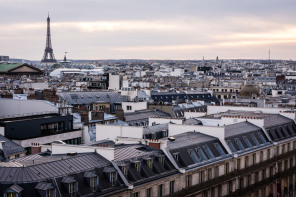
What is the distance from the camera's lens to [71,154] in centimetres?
3875

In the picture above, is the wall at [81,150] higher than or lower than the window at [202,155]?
higher

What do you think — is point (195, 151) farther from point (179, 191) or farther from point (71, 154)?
point (71, 154)

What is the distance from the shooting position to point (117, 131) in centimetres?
5028

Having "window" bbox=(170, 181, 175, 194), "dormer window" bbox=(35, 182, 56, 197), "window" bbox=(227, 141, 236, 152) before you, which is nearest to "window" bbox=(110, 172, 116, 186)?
"dormer window" bbox=(35, 182, 56, 197)

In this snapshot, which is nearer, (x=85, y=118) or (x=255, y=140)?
(x=255, y=140)

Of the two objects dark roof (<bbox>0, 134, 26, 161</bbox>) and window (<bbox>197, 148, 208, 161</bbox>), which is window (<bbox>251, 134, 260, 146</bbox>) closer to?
window (<bbox>197, 148, 208, 161</bbox>)

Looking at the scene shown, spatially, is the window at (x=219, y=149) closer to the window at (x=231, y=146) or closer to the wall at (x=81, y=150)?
the window at (x=231, y=146)

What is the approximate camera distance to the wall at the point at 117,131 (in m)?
49.9

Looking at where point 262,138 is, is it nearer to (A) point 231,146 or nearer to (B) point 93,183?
(A) point 231,146

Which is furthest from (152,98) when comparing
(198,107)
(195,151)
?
(195,151)

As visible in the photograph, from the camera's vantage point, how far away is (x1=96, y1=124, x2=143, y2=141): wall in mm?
49906

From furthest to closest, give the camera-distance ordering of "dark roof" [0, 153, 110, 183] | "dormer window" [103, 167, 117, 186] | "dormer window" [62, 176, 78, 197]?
"dormer window" [103, 167, 117, 186] → "dormer window" [62, 176, 78, 197] → "dark roof" [0, 153, 110, 183]

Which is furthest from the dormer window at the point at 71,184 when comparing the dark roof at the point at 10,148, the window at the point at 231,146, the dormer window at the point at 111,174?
the window at the point at 231,146

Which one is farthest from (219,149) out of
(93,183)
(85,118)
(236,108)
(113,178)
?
(236,108)
